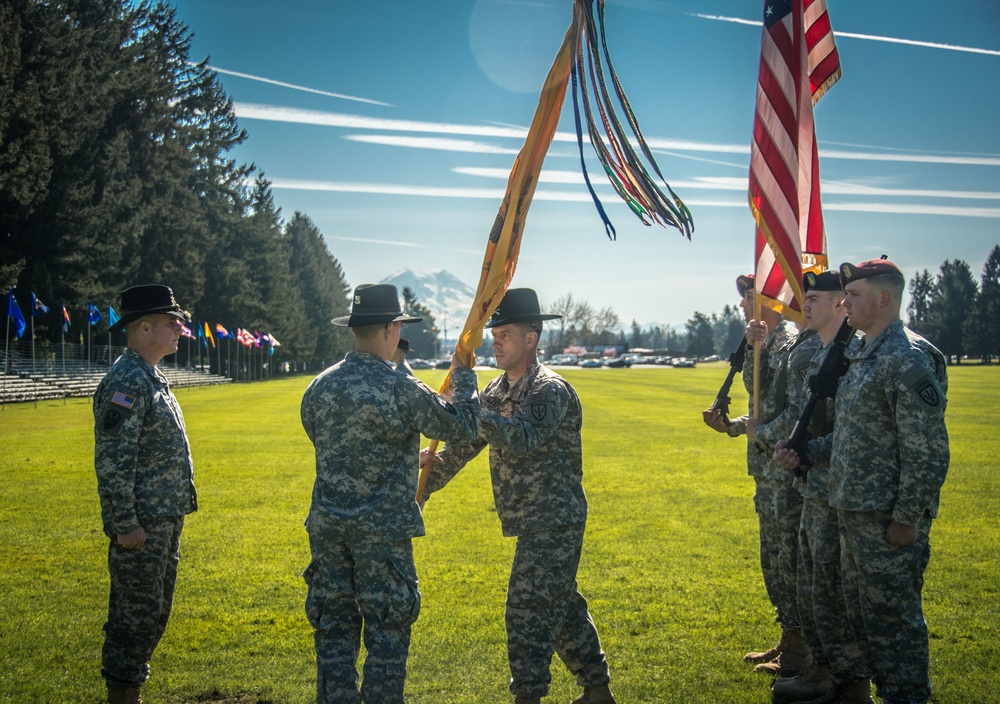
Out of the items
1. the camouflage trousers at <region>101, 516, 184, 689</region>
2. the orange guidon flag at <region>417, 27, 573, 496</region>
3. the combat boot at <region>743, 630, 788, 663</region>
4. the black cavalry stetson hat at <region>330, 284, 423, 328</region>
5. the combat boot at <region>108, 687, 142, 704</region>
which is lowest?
the combat boot at <region>743, 630, 788, 663</region>

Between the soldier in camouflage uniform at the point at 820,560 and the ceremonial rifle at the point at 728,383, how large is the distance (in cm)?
80

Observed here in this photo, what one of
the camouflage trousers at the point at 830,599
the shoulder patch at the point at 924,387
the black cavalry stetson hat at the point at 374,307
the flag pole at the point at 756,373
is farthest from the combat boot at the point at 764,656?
the black cavalry stetson hat at the point at 374,307

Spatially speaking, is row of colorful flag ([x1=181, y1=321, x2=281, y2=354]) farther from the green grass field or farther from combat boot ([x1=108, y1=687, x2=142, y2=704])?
combat boot ([x1=108, y1=687, x2=142, y2=704])

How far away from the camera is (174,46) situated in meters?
57.8

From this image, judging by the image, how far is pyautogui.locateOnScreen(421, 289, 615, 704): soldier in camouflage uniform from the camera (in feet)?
16.1

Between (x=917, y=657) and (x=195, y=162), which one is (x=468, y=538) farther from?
(x=195, y=162)

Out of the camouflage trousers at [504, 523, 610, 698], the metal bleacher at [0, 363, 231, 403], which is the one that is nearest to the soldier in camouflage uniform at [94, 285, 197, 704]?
the camouflage trousers at [504, 523, 610, 698]

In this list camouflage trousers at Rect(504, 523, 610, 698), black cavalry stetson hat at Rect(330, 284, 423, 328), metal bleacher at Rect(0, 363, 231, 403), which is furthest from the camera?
metal bleacher at Rect(0, 363, 231, 403)

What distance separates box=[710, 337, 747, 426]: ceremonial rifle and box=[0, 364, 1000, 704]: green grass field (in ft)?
6.20

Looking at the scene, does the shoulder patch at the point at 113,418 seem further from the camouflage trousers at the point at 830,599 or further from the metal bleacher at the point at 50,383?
the metal bleacher at the point at 50,383

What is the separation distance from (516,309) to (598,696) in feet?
8.57

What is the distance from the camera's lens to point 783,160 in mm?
6277

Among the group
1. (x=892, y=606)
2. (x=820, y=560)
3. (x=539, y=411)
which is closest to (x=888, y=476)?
(x=892, y=606)

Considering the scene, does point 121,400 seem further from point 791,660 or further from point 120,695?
point 791,660
